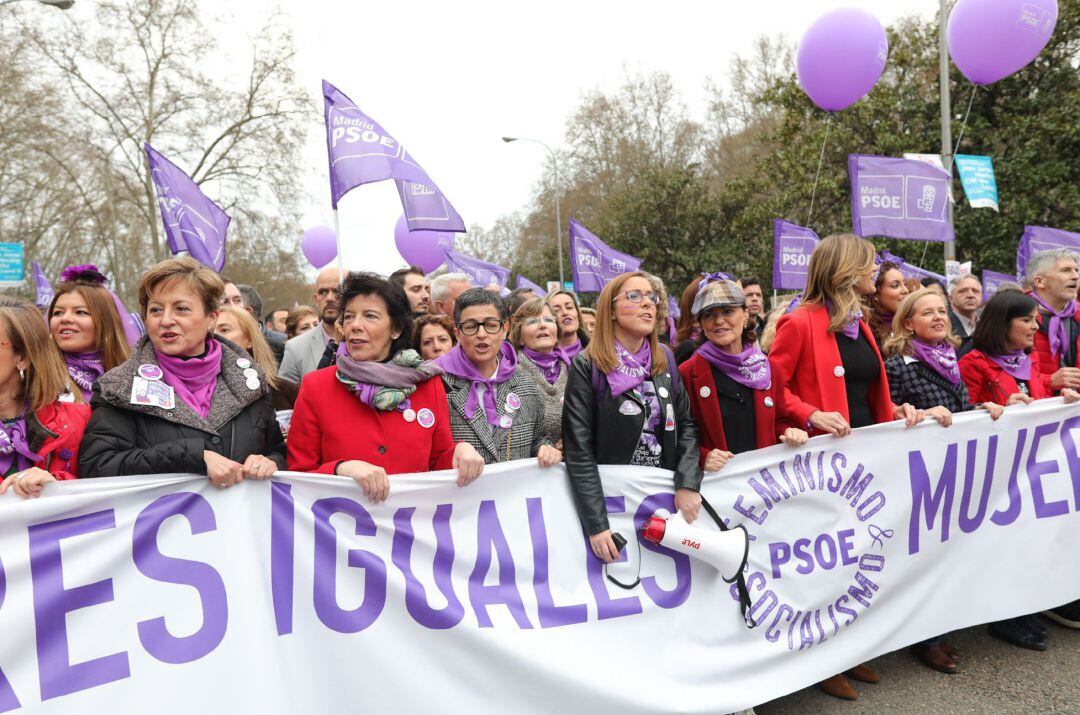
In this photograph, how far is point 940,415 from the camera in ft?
11.9

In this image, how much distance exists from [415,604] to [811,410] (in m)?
1.97

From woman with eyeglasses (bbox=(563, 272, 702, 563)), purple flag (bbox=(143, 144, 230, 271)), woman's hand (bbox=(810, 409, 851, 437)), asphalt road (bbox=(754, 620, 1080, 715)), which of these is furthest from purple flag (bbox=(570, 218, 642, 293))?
asphalt road (bbox=(754, 620, 1080, 715))

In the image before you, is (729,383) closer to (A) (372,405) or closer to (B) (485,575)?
(B) (485,575)

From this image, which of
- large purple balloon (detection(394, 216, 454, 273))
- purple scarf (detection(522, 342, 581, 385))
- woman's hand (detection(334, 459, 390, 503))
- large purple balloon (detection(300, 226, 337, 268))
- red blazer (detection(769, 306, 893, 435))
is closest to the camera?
woman's hand (detection(334, 459, 390, 503))

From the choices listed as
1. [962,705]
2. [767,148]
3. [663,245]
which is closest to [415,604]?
[962,705]

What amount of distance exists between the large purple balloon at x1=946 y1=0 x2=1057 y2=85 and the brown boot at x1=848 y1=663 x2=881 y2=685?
879cm

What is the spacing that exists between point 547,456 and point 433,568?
0.62 metres

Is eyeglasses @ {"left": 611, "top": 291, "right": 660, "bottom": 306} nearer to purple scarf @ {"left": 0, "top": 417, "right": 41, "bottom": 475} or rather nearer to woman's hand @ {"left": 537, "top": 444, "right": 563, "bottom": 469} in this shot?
woman's hand @ {"left": 537, "top": 444, "right": 563, "bottom": 469}

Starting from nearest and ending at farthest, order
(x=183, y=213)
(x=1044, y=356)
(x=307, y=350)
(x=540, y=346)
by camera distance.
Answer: (x=540, y=346)
(x=1044, y=356)
(x=307, y=350)
(x=183, y=213)

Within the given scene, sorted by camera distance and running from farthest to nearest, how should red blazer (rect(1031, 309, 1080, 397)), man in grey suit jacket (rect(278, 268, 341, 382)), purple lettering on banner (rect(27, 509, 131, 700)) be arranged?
man in grey suit jacket (rect(278, 268, 341, 382)) → red blazer (rect(1031, 309, 1080, 397)) → purple lettering on banner (rect(27, 509, 131, 700))

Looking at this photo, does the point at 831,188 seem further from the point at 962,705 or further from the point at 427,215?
the point at 962,705

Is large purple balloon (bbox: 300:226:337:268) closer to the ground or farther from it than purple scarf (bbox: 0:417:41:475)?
farther from it

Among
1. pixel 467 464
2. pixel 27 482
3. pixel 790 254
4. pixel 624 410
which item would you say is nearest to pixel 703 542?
pixel 624 410

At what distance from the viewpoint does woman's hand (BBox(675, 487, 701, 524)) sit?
123 inches
